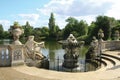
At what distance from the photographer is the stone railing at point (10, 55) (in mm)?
12388

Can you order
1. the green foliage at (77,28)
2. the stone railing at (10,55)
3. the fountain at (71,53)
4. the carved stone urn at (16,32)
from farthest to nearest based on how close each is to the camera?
1. the green foliage at (77,28)
2. the fountain at (71,53)
3. the carved stone urn at (16,32)
4. the stone railing at (10,55)

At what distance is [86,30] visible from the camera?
244 feet

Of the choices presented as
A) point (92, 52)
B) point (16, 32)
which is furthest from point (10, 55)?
point (92, 52)

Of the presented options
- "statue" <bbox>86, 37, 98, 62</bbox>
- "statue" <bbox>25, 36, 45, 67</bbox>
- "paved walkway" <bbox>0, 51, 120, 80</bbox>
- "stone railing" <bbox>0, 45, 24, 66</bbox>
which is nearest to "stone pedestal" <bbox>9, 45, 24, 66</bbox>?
"stone railing" <bbox>0, 45, 24, 66</bbox>

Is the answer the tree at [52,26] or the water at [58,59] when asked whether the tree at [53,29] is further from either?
the water at [58,59]

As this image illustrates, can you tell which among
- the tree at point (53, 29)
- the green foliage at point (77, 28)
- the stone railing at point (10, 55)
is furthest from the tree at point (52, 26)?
the stone railing at point (10, 55)

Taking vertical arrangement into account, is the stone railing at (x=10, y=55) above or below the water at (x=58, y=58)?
above

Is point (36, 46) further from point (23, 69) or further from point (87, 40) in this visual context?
point (87, 40)

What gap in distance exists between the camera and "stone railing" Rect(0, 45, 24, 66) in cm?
1239

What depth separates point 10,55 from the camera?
1248 cm

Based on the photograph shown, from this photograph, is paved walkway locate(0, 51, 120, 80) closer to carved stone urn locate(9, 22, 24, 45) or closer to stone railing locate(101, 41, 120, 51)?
carved stone urn locate(9, 22, 24, 45)

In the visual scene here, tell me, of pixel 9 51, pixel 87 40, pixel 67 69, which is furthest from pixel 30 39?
pixel 87 40

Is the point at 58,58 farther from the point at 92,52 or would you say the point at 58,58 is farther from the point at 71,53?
the point at 92,52

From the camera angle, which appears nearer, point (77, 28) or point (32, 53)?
point (32, 53)
